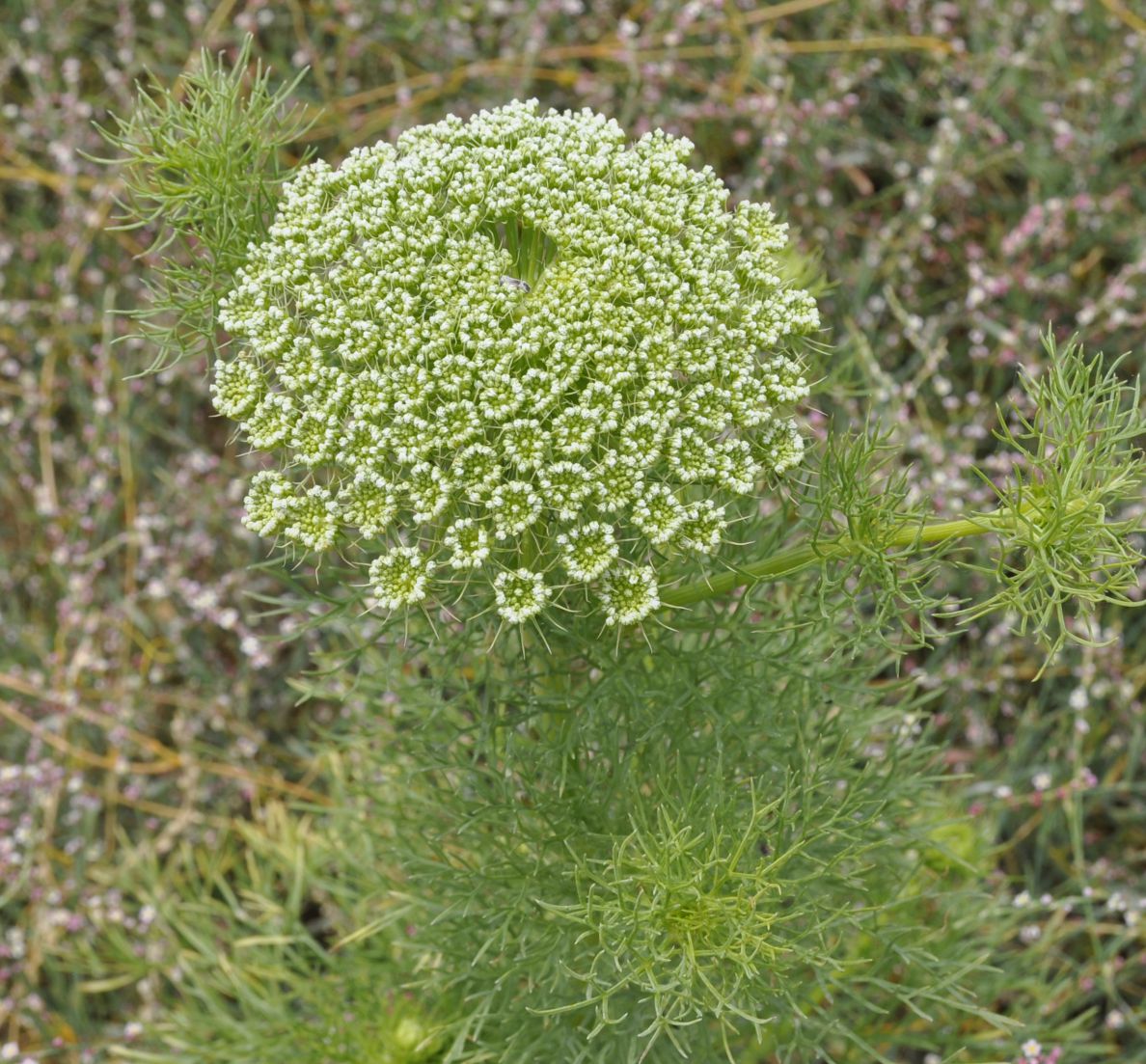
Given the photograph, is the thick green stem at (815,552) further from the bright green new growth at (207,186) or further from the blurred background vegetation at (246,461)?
the blurred background vegetation at (246,461)

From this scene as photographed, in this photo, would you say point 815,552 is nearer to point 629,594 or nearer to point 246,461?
point 629,594

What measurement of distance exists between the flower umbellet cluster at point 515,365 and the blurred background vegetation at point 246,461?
152 centimetres

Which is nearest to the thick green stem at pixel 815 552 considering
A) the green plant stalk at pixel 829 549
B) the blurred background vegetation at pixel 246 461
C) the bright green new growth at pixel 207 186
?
the green plant stalk at pixel 829 549

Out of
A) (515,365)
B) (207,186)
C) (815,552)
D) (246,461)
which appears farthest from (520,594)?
(246,461)

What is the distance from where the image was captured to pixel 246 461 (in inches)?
149

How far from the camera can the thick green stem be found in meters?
1.77

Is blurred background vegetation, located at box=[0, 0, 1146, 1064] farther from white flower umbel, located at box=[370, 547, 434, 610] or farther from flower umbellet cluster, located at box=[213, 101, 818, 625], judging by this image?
white flower umbel, located at box=[370, 547, 434, 610]

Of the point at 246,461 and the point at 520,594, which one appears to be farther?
the point at 246,461

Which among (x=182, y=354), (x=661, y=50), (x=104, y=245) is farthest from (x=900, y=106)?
(x=182, y=354)

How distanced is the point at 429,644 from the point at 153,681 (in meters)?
1.71

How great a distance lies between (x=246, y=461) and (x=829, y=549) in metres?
2.35

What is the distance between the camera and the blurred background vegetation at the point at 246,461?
3.40m

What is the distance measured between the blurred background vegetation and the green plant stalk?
141cm

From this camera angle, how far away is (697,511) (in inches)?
70.2
